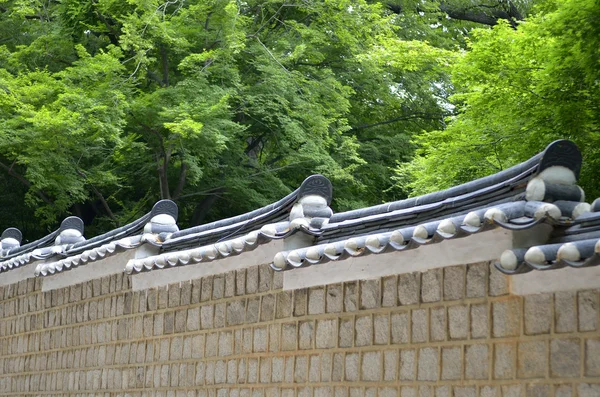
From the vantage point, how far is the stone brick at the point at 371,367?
6.62m

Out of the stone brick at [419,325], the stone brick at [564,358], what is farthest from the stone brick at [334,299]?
the stone brick at [564,358]

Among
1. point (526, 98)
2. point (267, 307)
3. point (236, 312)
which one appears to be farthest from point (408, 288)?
point (526, 98)

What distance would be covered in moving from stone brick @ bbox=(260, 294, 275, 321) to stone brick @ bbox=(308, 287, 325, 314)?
1.80ft

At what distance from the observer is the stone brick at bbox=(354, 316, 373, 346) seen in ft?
22.1

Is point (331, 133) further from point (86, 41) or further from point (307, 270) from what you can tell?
point (307, 270)

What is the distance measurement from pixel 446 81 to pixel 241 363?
53.8 feet

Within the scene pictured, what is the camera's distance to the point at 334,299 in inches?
282

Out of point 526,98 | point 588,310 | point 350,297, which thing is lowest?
point 588,310

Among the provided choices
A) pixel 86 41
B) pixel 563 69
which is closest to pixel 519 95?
pixel 563 69

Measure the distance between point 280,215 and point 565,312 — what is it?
3.55 m

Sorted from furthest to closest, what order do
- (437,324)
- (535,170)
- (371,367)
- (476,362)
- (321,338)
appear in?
(321,338) < (371,367) < (437,324) < (476,362) < (535,170)

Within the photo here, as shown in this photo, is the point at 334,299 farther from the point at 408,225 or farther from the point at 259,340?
the point at 259,340

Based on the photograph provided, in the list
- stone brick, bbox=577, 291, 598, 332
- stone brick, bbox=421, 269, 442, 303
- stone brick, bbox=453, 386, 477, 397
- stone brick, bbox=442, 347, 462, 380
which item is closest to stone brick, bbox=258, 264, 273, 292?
stone brick, bbox=421, 269, 442, 303

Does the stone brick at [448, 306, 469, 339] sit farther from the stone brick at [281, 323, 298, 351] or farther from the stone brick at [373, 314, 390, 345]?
the stone brick at [281, 323, 298, 351]
